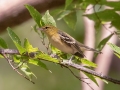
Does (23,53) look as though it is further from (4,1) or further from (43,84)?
(43,84)

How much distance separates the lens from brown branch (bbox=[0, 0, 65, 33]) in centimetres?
184

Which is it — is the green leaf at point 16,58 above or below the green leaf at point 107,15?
above

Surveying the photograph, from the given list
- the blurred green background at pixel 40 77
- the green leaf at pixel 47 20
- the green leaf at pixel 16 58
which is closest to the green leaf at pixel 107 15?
the green leaf at pixel 47 20

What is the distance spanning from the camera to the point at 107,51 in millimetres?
2953

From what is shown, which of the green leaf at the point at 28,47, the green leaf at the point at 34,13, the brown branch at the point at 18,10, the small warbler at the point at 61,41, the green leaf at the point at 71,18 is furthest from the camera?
the brown branch at the point at 18,10

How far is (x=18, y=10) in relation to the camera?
1.88 m

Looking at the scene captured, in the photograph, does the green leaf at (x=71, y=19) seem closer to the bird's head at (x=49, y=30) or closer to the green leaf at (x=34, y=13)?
the bird's head at (x=49, y=30)

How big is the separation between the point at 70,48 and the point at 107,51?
1760 millimetres

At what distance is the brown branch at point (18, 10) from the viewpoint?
184 cm

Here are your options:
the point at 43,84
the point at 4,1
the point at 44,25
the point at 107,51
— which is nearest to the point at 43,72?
the point at 43,84

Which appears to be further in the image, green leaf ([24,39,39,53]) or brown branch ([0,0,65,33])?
brown branch ([0,0,65,33])

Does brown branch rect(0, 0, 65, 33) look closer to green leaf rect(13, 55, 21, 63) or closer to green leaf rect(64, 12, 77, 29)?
green leaf rect(64, 12, 77, 29)

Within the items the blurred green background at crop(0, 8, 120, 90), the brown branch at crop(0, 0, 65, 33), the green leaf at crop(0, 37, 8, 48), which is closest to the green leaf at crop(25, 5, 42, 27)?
the green leaf at crop(0, 37, 8, 48)

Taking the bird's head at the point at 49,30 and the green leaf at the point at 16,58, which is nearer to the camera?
the green leaf at the point at 16,58
